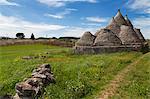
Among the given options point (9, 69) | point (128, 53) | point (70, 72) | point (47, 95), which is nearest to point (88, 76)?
point (70, 72)

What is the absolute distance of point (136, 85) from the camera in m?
21.8

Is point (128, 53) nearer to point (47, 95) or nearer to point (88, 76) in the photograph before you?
point (88, 76)

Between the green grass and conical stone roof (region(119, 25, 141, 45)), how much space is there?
1176 centimetres

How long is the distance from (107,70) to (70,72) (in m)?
3.50

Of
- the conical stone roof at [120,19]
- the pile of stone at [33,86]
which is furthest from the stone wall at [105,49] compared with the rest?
the pile of stone at [33,86]

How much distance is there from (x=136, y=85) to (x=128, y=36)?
20400 millimetres

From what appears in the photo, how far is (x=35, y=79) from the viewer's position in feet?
74.0

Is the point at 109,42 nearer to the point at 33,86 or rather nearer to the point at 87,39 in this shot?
the point at 87,39

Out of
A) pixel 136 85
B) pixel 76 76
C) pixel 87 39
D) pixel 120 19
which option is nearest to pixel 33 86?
pixel 76 76

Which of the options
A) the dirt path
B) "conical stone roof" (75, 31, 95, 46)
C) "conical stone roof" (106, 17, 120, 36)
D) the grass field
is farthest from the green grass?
"conical stone roof" (106, 17, 120, 36)

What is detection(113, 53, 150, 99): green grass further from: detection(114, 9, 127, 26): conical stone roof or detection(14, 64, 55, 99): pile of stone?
detection(114, 9, 127, 26): conical stone roof

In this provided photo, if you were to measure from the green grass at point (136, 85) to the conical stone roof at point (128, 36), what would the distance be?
38.6ft

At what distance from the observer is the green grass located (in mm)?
19984

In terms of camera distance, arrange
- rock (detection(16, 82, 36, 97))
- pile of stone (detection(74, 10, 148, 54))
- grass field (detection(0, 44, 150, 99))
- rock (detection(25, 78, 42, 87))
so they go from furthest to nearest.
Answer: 1. pile of stone (detection(74, 10, 148, 54))
2. rock (detection(25, 78, 42, 87))
3. grass field (detection(0, 44, 150, 99))
4. rock (detection(16, 82, 36, 97))
